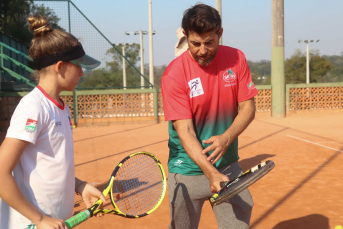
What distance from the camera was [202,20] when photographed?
6.73 feet

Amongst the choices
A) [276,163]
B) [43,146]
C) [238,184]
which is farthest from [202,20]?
[276,163]

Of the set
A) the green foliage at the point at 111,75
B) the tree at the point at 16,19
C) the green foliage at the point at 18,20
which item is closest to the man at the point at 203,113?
the green foliage at the point at 111,75

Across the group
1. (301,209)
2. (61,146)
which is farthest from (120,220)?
(61,146)

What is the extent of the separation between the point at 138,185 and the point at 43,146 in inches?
55.4

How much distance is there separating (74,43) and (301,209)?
3602mm

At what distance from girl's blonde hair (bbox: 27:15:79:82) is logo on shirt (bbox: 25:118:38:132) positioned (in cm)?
32

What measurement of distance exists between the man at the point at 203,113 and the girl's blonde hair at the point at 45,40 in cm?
71

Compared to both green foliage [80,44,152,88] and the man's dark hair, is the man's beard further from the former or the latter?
green foliage [80,44,152,88]

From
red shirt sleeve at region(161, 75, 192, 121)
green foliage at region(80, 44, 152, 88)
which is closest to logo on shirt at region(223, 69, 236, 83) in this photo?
red shirt sleeve at region(161, 75, 192, 121)

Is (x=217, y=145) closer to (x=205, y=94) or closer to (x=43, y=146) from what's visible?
(x=205, y=94)

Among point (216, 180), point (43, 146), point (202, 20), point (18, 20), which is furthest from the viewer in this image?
point (18, 20)

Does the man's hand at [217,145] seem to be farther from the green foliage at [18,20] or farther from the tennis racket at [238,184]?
the green foliage at [18,20]

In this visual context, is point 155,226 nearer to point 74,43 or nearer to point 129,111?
point 74,43

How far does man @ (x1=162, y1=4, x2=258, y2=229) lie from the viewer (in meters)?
2.10
